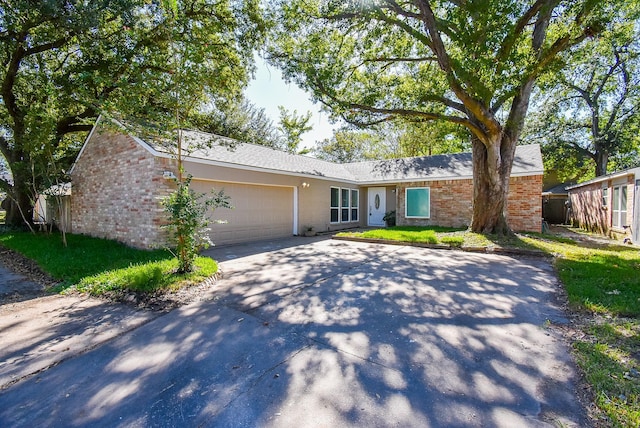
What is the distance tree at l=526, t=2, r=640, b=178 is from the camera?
17656 millimetres

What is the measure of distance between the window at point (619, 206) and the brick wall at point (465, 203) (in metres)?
2.57

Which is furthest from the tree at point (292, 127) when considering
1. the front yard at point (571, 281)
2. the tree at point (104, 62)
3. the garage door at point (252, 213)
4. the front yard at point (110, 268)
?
the front yard at point (110, 268)

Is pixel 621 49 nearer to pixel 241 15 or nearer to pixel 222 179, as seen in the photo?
pixel 241 15

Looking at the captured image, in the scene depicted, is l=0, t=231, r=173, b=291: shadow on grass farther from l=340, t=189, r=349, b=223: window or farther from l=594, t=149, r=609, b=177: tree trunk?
l=594, t=149, r=609, b=177: tree trunk

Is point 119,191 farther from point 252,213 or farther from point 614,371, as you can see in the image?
point 614,371

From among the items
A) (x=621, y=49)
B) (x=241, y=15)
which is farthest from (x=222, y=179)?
(x=621, y=49)

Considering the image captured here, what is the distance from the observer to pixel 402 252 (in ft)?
28.6

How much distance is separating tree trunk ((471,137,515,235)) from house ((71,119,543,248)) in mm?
2689

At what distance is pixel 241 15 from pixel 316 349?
36.5 ft

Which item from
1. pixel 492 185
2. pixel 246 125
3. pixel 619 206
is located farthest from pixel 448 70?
pixel 246 125

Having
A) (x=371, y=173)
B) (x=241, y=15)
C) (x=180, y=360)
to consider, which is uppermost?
(x=241, y=15)

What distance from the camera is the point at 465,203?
43.9ft

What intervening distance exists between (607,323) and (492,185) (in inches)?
273

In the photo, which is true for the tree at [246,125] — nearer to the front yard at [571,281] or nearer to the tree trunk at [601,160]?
the front yard at [571,281]
